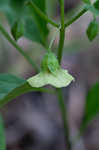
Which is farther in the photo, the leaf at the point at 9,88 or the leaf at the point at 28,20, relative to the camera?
→ the leaf at the point at 28,20

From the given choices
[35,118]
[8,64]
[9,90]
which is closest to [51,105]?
[35,118]

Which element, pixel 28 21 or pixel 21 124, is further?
→ pixel 21 124

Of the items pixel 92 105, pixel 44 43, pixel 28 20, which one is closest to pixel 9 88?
pixel 44 43

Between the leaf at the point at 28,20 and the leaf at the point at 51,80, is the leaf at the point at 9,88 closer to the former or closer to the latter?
the leaf at the point at 51,80

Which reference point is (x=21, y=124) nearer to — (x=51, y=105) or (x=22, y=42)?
(x=51, y=105)

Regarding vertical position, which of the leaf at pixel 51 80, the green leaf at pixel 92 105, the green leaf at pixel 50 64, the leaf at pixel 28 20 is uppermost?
the leaf at pixel 28 20

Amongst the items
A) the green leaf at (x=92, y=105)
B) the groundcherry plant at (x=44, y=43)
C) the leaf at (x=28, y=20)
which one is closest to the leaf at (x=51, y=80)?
the groundcherry plant at (x=44, y=43)

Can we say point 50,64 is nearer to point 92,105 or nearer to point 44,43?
point 44,43

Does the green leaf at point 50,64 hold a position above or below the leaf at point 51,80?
above
